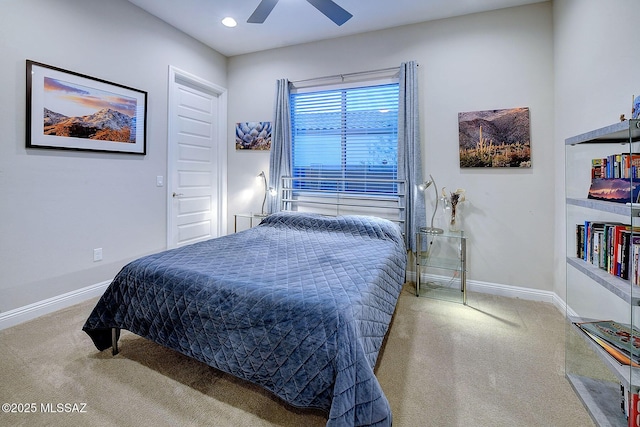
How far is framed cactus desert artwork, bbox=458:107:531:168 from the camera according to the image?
295cm

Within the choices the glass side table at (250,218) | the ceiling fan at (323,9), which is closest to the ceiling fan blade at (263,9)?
the ceiling fan at (323,9)

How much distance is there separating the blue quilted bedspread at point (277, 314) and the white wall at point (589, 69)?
1.73 m

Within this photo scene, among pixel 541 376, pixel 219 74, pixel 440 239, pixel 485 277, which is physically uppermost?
pixel 219 74

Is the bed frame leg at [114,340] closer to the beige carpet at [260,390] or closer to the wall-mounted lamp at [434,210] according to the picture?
the beige carpet at [260,390]

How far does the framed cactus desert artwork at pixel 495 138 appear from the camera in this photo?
2.95m

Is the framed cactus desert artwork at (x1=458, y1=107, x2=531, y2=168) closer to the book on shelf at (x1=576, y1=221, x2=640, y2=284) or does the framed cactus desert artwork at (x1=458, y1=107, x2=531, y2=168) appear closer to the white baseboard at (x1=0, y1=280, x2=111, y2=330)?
the book on shelf at (x1=576, y1=221, x2=640, y2=284)

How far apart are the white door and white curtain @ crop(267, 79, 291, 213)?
35.6 inches

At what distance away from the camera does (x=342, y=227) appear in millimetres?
3059

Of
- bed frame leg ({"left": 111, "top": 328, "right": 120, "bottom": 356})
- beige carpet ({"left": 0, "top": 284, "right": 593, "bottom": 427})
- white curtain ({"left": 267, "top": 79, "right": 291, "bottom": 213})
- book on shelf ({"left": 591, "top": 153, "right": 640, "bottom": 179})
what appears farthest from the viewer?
white curtain ({"left": 267, "top": 79, "right": 291, "bottom": 213})

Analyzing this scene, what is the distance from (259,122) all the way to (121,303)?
9.63ft

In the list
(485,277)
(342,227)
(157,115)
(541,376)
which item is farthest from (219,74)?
(541,376)

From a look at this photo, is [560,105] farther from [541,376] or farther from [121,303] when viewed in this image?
[121,303]

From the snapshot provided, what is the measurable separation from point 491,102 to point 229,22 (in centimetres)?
294

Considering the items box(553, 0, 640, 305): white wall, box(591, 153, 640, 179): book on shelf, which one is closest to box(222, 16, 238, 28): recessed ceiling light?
box(553, 0, 640, 305): white wall
